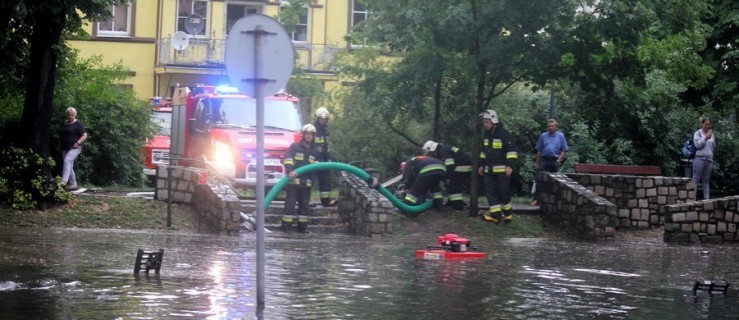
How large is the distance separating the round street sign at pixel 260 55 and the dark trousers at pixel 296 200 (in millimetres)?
10441

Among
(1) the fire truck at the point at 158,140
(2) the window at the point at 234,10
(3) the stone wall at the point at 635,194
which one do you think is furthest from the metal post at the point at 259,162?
(2) the window at the point at 234,10

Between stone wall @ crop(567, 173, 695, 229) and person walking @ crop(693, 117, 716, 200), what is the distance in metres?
2.33

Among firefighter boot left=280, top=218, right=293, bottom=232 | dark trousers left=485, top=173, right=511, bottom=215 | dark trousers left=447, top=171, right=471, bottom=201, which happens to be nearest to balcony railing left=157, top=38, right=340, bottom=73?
dark trousers left=447, top=171, right=471, bottom=201

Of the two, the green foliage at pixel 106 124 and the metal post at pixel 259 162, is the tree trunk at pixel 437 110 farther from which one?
the metal post at pixel 259 162

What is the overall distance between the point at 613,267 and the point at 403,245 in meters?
3.85

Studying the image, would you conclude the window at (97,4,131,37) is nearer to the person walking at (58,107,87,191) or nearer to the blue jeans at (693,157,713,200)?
the person walking at (58,107,87,191)

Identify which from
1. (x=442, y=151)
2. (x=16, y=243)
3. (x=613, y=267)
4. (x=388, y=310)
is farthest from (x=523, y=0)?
(x=388, y=310)

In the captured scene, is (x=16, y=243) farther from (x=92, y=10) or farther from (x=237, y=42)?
(x=237, y=42)

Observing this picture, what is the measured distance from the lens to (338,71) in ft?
92.8

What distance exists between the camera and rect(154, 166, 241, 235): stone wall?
2078 cm

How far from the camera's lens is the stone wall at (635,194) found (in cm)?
2428

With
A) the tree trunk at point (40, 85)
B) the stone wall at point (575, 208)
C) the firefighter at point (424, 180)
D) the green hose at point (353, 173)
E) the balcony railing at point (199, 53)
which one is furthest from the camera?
the balcony railing at point (199, 53)

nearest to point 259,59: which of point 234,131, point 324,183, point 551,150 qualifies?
point 324,183

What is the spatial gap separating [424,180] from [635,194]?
13.6 ft
